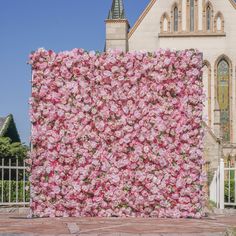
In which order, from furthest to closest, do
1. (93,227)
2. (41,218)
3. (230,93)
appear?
(230,93) → (41,218) → (93,227)

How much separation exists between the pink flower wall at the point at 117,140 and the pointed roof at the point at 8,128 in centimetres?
1096

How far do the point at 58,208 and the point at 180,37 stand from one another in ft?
94.2

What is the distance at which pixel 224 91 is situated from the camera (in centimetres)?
3791

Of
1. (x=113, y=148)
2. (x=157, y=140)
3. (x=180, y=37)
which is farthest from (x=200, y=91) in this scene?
(x=180, y=37)

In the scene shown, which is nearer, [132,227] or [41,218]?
[132,227]

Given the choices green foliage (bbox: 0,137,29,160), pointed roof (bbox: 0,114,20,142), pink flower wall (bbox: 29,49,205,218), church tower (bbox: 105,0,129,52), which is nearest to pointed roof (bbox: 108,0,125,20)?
church tower (bbox: 105,0,129,52)

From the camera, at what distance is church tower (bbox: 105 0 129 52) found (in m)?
36.2

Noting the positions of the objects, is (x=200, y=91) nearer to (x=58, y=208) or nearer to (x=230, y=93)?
(x=58, y=208)

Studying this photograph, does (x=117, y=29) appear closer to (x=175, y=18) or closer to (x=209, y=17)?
(x=175, y=18)

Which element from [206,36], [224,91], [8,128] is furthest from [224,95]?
[8,128]

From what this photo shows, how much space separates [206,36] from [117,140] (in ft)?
94.3

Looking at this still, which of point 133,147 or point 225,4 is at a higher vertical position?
point 225,4

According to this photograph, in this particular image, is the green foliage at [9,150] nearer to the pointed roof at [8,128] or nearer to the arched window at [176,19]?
the pointed roof at [8,128]

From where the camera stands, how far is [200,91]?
413 inches
